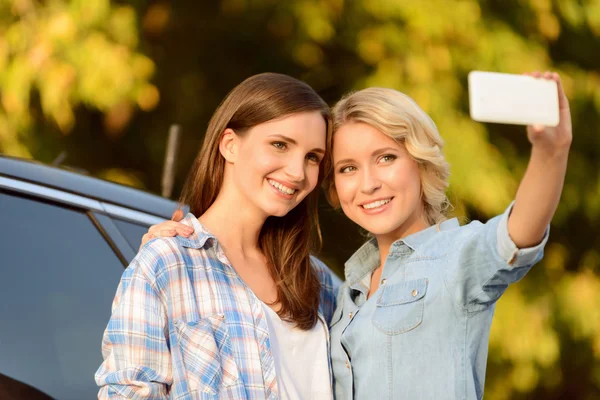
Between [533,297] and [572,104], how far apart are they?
1.02m

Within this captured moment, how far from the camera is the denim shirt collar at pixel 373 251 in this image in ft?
6.90

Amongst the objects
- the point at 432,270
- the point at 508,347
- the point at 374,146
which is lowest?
the point at 508,347

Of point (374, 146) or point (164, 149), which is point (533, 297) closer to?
point (164, 149)

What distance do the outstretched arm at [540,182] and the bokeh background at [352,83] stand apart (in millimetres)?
2255

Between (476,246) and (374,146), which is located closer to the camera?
(476,246)

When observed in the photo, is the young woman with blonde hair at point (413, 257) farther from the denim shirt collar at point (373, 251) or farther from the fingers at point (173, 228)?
the fingers at point (173, 228)

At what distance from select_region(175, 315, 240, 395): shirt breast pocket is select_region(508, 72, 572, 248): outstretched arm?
0.67 meters

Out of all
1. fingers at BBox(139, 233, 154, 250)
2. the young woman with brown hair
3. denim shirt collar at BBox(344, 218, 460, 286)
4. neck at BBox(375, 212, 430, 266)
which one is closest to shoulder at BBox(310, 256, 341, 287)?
the young woman with brown hair

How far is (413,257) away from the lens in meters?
2.05

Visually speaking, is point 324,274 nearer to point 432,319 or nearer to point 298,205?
point 298,205

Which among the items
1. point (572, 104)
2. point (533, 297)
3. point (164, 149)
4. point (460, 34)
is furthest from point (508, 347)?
point (164, 149)

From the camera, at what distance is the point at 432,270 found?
1936 mm

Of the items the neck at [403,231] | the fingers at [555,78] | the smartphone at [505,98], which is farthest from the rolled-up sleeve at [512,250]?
the neck at [403,231]

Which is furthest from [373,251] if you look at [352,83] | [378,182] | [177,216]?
[352,83]
